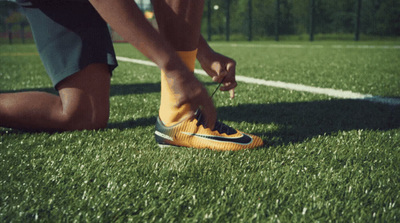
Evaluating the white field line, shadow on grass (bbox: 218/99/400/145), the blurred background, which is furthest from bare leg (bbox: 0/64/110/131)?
the blurred background

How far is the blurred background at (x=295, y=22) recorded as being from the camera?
2591 cm

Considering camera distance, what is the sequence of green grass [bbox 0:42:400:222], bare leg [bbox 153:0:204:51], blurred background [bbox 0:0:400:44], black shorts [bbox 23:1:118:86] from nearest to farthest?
green grass [bbox 0:42:400:222] → bare leg [bbox 153:0:204:51] → black shorts [bbox 23:1:118:86] → blurred background [bbox 0:0:400:44]

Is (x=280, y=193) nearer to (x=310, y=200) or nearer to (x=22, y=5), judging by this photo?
(x=310, y=200)

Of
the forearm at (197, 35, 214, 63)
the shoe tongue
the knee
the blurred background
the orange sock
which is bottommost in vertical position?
the blurred background

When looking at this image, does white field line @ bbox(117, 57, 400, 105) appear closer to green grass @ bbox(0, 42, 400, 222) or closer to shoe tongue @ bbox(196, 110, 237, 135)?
green grass @ bbox(0, 42, 400, 222)

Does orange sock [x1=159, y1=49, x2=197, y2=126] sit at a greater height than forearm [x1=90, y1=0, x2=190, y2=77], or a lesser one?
lesser

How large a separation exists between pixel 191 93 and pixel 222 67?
0.70m

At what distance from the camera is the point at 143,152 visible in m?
1.62

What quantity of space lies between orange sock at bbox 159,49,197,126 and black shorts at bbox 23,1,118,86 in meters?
0.51

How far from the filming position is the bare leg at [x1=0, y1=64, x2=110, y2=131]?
6.21ft

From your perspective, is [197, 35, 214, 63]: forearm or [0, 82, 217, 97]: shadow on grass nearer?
[197, 35, 214, 63]: forearm

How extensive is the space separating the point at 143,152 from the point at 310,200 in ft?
2.66

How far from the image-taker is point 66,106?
6.46 feet


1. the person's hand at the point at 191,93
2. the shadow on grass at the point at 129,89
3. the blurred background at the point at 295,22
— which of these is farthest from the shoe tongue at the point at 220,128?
the blurred background at the point at 295,22
